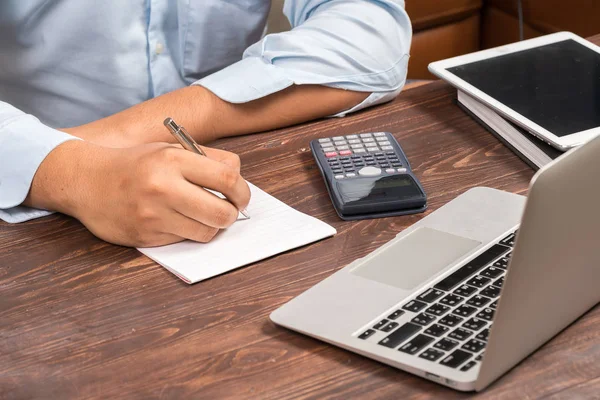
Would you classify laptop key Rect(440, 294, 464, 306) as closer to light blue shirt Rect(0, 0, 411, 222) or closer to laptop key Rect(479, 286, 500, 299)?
laptop key Rect(479, 286, 500, 299)

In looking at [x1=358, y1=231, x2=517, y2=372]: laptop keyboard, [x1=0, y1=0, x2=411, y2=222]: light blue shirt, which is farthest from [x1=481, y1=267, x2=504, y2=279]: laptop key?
[x1=0, y1=0, x2=411, y2=222]: light blue shirt

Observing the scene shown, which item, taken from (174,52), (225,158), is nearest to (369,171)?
(225,158)

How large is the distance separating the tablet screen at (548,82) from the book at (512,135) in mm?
17

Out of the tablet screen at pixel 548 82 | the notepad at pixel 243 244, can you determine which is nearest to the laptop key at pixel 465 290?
the notepad at pixel 243 244

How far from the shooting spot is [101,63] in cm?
A: 120

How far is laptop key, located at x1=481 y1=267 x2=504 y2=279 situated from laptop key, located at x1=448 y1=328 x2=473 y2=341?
0.08 metres

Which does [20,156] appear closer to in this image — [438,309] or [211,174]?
[211,174]

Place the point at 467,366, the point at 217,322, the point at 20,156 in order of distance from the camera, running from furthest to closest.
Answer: the point at 20,156, the point at 217,322, the point at 467,366

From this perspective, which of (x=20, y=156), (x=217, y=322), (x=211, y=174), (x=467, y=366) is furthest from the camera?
(x=20, y=156)

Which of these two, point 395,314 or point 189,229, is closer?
point 395,314

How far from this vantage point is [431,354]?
542 millimetres

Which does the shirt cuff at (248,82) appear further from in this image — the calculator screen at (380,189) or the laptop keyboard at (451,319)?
the laptop keyboard at (451,319)

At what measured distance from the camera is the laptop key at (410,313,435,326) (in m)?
0.57

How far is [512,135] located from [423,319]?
37cm
